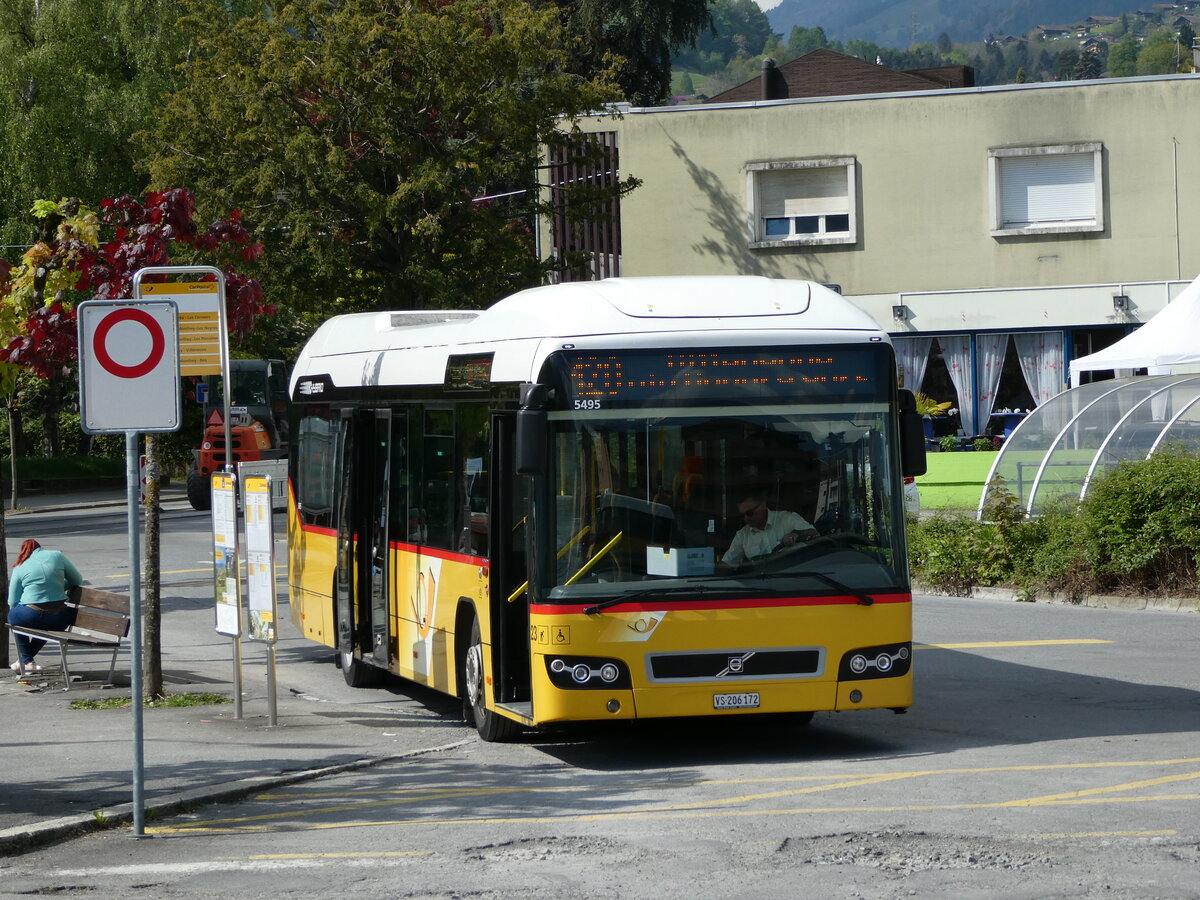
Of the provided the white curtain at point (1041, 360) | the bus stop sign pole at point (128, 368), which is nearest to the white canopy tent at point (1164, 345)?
the white curtain at point (1041, 360)

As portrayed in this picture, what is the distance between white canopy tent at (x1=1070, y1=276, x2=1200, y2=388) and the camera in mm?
25562

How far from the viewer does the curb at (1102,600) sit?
18109 mm

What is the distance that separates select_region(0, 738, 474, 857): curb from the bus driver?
2.42 meters

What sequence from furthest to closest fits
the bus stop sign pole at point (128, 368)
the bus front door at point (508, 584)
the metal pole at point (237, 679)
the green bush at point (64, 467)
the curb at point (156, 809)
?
the green bush at point (64, 467), the metal pole at point (237, 679), the bus front door at point (508, 584), the bus stop sign pole at point (128, 368), the curb at point (156, 809)

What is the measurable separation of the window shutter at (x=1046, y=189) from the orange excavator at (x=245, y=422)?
16.6 m

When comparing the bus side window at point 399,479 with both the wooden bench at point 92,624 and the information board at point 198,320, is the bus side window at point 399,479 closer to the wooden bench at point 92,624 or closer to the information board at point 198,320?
the information board at point 198,320

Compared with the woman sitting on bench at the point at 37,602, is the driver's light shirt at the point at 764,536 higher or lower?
higher

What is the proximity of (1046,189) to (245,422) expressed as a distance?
18539 millimetres

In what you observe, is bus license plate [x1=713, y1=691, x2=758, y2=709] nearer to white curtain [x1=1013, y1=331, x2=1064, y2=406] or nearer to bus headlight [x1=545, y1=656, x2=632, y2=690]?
bus headlight [x1=545, y1=656, x2=632, y2=690]

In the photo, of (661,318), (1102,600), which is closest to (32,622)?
(661,318)

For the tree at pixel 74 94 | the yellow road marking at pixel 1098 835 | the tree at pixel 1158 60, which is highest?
the tree at pixel 1158 60

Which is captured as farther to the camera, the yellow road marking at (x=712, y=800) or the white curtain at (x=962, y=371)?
the white curtain at (x=962, y=371)

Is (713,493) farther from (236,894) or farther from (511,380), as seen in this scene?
(236,894)

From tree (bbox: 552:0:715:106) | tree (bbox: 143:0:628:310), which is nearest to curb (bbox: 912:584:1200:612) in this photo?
tree (bbox: 143:0:628:310)
